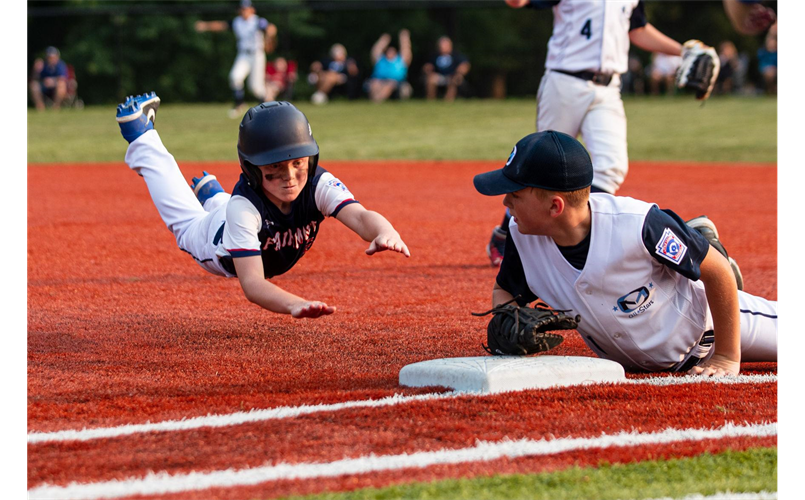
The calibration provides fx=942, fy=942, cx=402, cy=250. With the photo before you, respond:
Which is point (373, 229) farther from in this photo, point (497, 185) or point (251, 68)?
point (251, 68)

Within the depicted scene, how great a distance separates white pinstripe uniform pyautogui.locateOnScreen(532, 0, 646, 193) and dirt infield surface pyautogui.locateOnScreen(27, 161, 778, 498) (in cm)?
122

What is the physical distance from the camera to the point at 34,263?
688cm

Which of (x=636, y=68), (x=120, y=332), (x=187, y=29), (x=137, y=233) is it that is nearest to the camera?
(x=120, y=332)

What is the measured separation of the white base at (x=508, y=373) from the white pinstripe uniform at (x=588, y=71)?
9.73ft

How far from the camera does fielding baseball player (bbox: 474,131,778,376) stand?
3.48 metres

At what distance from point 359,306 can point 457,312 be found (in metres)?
0.58

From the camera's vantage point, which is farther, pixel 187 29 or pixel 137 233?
pixel 187 29

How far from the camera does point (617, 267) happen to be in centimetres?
356

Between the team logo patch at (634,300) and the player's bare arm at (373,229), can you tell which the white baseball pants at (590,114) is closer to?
the player's bare arm at (373,229)

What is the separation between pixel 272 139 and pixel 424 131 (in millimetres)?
15243

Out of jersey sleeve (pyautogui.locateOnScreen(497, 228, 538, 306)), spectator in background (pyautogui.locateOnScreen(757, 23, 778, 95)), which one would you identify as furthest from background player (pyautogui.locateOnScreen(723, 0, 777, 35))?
spectator in background (pyautogui.locateOnScreen(757, 23, 778, 95))

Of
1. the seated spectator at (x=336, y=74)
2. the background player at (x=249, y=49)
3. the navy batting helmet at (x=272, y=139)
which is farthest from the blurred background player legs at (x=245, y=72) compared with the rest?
the navy batting helmet at (x=272, y=139)
